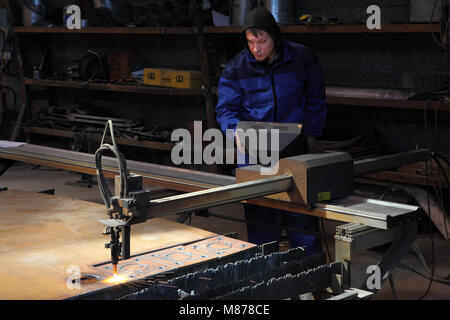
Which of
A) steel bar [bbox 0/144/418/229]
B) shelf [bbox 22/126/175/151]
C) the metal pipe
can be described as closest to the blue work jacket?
steel bar [bbox 0/144/418/229]

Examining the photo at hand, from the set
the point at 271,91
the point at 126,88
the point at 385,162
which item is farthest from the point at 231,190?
the point at 126,88

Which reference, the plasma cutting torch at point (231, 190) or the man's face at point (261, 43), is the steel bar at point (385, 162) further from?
the man's face at point (261, 43)

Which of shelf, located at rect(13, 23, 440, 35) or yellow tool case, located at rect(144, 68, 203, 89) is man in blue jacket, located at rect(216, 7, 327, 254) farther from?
yellow tool case, located at rect(144, 68, 203, 89)

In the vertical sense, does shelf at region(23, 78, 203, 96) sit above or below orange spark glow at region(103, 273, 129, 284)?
above

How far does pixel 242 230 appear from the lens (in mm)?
4242

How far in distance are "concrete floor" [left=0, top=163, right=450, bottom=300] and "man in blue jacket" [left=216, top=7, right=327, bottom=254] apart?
0.60m

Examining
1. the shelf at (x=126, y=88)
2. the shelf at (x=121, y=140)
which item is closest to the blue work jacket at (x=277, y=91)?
the shelf at (x=126, y=88)

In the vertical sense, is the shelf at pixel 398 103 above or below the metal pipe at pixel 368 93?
below

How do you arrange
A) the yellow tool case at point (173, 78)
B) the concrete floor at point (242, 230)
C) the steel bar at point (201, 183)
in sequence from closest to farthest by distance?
the steel bar at point (201, 183) < the concrete floor at point (242, 230) < the yellow tool case at point (173, 78)

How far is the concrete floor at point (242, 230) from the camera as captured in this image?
128 inches

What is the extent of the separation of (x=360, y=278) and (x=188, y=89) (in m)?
2.16

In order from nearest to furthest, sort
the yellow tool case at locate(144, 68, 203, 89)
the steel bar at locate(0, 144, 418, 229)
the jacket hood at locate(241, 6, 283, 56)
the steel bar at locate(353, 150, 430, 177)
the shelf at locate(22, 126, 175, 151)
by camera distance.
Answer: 1. the steel bar at locate(0, 144, 418, 229)
2. the steel bar at locate(353, 150, 430, 177)
3. the jacket hood at locate(241, 6, 283, 56)
4. the yellow tool case at locate(144, 68, 203, 89)
5. the shelf at locate(22, 126, 175, 151)

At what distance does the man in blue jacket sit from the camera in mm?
2744
